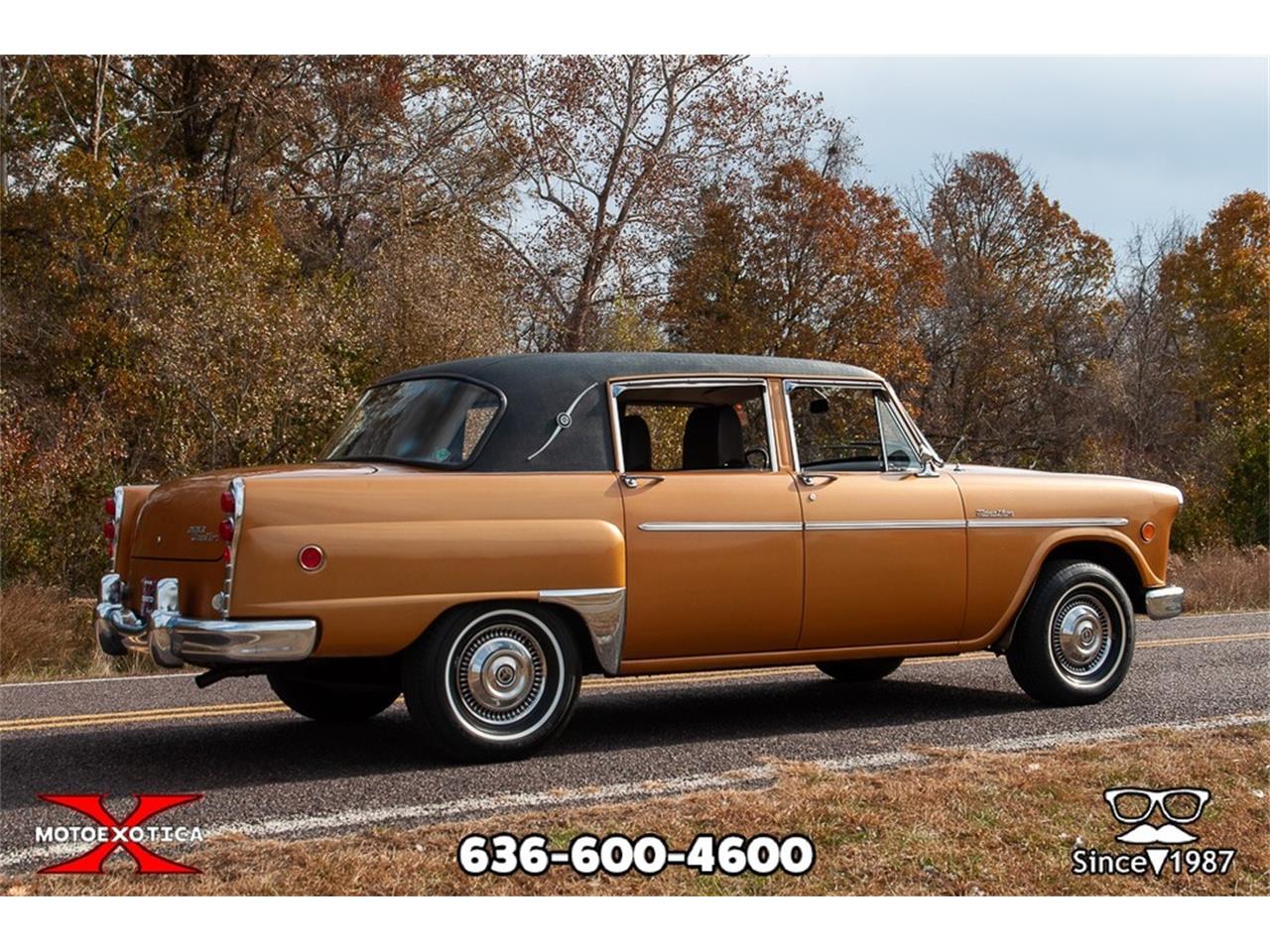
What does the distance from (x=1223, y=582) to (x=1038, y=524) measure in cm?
1035

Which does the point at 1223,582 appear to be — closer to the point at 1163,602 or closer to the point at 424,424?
the point at 1163,602

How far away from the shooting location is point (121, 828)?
17.9ft

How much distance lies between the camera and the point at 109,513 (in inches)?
289

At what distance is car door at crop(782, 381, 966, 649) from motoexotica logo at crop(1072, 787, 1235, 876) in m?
1.95

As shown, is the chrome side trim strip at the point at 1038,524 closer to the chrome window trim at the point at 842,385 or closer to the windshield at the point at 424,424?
the chrome window trim at the point at 842,385

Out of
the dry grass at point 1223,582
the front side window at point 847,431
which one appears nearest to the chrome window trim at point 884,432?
the front side window at point 847,431

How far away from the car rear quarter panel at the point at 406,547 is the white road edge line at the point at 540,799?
80 cm

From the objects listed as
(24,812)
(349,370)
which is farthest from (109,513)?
(349,370)

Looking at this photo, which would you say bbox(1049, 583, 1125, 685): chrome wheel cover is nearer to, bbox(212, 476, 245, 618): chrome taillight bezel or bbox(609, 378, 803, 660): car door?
bbox(609, 378, 803, 660): car door

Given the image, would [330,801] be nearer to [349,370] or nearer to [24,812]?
[24,812]

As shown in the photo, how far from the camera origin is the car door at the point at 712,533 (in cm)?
704

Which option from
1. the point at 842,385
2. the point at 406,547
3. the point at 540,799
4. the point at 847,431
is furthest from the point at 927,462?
the point at 540,799

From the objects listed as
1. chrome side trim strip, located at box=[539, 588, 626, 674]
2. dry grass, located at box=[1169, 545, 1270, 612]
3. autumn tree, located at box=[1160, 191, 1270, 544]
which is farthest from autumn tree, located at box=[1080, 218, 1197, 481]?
chrome side trim strip, located at box=[539, 588, 626, 674]

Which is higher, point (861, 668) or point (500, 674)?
point (500, 674)
